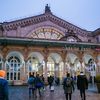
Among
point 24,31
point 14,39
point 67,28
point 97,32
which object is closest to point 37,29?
point 24,31

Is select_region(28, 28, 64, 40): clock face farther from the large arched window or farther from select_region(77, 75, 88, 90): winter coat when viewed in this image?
select_region(77, 75, 88, 90): winter coat

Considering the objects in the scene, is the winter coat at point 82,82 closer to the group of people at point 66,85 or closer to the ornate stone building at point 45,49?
the group of people at point 66,85

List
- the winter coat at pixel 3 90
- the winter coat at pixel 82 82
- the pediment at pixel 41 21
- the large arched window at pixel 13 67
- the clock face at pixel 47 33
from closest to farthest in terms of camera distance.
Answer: the winter coat at pixel 3 90 → the winter coat at pixel 82 82 → the large arched window at pixel 13 67 → the pediment at pixel 41 21 → the clock face at pixel 47 33

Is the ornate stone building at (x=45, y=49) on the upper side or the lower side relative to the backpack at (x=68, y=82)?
upper

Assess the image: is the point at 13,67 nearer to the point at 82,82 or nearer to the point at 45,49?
the point at 45,49

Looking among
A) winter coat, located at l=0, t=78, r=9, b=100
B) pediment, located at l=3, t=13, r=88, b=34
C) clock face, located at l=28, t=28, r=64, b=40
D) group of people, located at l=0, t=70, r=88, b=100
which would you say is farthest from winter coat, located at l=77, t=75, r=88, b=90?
clock face, located at l=28, t=28, r=64, b=40

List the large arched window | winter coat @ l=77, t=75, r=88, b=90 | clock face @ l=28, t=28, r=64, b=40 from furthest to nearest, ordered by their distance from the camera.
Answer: clock face @ l=28, t=28, r=64, b=40, the large arched window, winter coat @ l=77, t=75, r=88, b=90

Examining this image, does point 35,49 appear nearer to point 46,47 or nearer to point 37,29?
point 46,47

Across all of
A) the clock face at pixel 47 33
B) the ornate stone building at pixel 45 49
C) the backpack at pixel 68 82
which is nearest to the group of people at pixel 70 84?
the backpack at pixel 68 82

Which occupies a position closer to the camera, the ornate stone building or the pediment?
the ornate stone building

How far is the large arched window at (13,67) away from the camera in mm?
38934

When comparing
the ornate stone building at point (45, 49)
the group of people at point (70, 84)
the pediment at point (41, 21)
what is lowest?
the group of people at point (70, 84)

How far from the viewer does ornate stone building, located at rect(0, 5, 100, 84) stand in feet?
127

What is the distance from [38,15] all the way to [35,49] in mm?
9259
